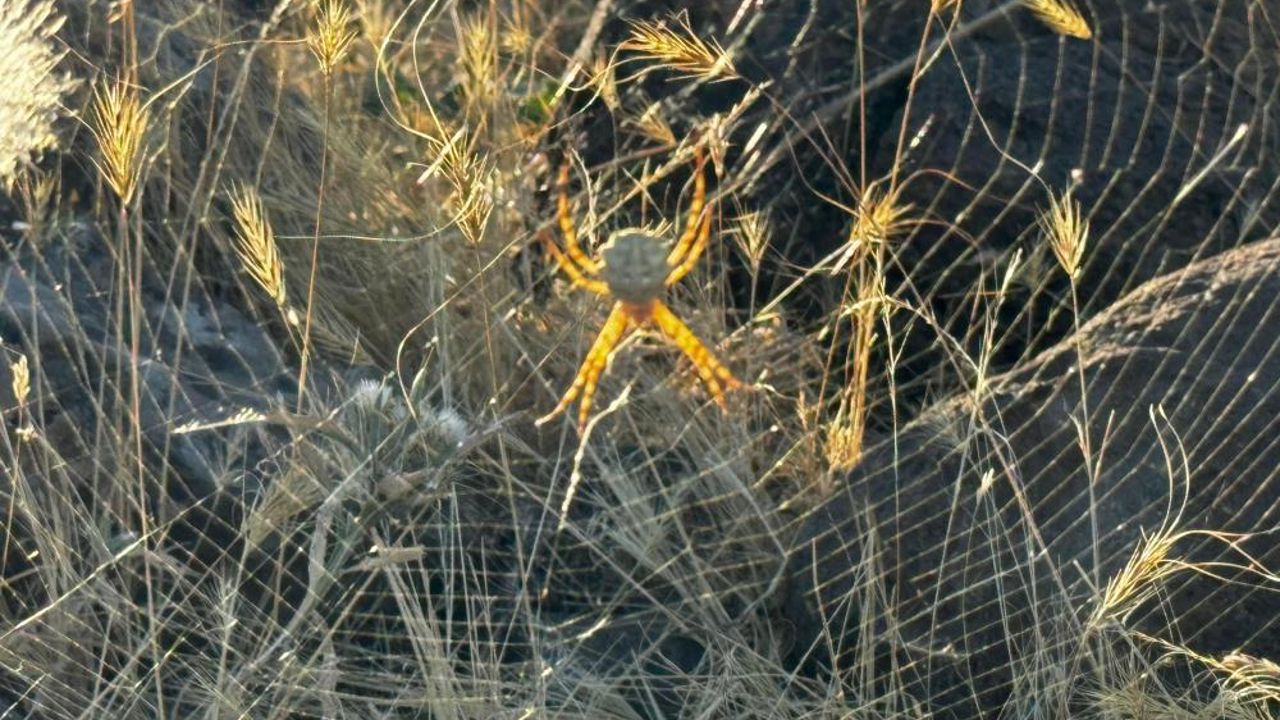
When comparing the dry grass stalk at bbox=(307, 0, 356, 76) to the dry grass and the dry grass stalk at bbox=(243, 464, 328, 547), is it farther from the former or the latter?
the dry grass stalk at bbox=(243, 464, 328, 547)

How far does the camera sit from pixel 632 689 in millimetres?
2570

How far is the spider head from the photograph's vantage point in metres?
2.19

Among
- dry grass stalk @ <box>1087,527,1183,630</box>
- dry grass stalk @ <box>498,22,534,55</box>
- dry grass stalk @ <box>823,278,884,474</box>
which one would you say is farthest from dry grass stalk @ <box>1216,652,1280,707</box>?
dry grass stalk @ <box>498,22,534,55</box>

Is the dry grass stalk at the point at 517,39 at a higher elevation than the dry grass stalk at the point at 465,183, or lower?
lower

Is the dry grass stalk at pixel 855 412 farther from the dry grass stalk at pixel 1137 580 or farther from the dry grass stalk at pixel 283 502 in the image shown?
the dry grass stalk at pixel 283 502

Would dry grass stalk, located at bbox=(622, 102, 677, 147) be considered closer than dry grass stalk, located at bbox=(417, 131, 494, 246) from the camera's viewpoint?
No

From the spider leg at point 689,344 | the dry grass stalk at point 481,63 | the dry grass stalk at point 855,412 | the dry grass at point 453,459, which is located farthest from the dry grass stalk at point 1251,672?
the dry grass stalk at point 481,63

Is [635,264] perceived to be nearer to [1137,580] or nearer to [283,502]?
[283,502]

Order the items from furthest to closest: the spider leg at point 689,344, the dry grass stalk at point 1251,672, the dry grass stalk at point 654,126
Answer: the dry grass stalk at point 654,126 → the spider leg at point 689,344 → the dry grass stalk at point 1251,672

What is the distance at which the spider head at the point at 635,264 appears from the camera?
219 centimetres

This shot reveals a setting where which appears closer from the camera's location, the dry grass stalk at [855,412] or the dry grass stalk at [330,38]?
the dry grass stalk at [330,38]

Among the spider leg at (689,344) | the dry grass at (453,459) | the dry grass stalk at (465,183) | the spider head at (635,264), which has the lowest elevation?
the dry grass at (453,459)

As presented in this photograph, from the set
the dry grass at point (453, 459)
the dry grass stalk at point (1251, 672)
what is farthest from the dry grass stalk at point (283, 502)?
the dry grass stalk at point (1251, 672)

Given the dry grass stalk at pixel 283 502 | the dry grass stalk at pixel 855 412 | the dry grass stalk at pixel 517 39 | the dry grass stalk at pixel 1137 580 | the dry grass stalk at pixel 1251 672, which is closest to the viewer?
the dry grass stalk at pixel 1137 580
